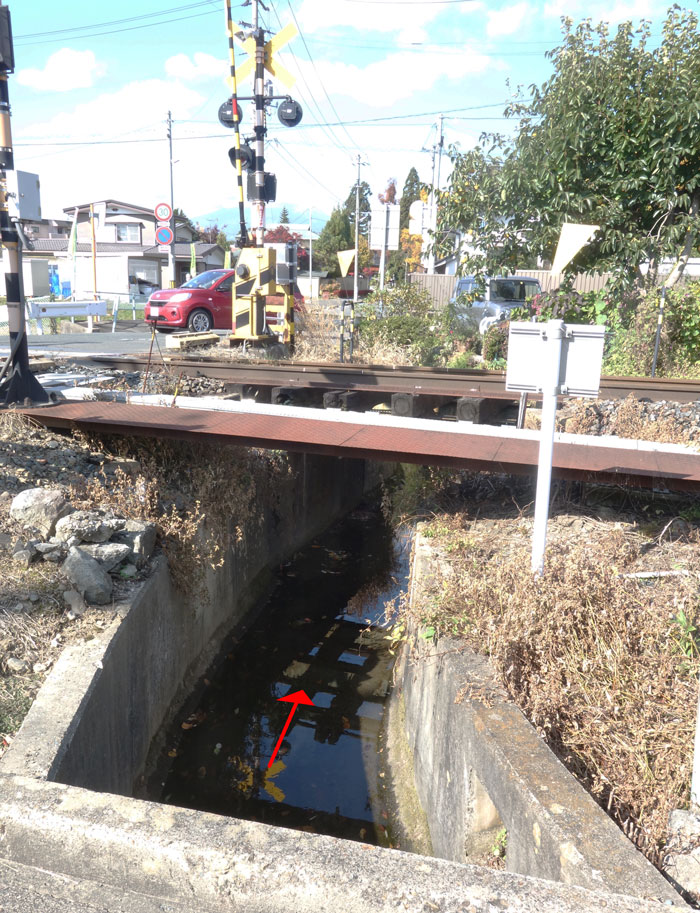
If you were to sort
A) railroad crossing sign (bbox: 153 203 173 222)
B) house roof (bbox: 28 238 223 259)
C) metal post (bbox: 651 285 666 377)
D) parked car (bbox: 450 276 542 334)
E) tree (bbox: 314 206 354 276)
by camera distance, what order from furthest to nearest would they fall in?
tree (bbox: 314 206 354 276)
house roof (bbox: 28 238 223 259)
railroad crossing sign (bbox: 153 203 173 222)
parked car (bbox: 450 276 542 334)
metal post (bbox: 651 285 666 377)

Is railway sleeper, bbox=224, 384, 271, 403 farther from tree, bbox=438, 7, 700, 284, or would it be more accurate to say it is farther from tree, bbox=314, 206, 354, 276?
tree, bbox=314, 206, 354, 276

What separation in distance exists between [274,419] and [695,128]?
306 inches

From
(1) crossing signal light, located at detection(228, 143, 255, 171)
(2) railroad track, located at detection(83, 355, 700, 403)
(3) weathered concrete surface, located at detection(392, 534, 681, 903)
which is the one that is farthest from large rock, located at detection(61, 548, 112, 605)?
(1) crossing signal light, located at detection(228, 143, 255, 171)

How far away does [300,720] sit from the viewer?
6.42 m

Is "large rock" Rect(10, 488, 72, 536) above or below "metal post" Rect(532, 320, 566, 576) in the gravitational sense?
below

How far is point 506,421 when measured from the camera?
860cm

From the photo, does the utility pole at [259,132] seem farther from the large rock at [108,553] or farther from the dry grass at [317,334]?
the large rock at [108,553]

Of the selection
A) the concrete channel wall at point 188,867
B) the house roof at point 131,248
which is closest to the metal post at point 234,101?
the concrete channel wall at point 188,867

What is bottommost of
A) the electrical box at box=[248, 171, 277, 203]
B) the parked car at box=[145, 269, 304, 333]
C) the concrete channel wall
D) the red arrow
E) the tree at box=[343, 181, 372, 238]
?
the red arrow

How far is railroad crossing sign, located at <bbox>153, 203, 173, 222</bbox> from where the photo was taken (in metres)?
23.8

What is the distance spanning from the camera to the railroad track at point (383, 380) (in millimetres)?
8508

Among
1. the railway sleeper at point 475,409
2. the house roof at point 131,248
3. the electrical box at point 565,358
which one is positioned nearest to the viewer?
the electrical box at point 565,358

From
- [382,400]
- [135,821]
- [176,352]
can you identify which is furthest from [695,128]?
[135,821]

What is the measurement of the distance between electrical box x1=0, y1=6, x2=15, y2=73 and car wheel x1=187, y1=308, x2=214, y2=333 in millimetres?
12506
